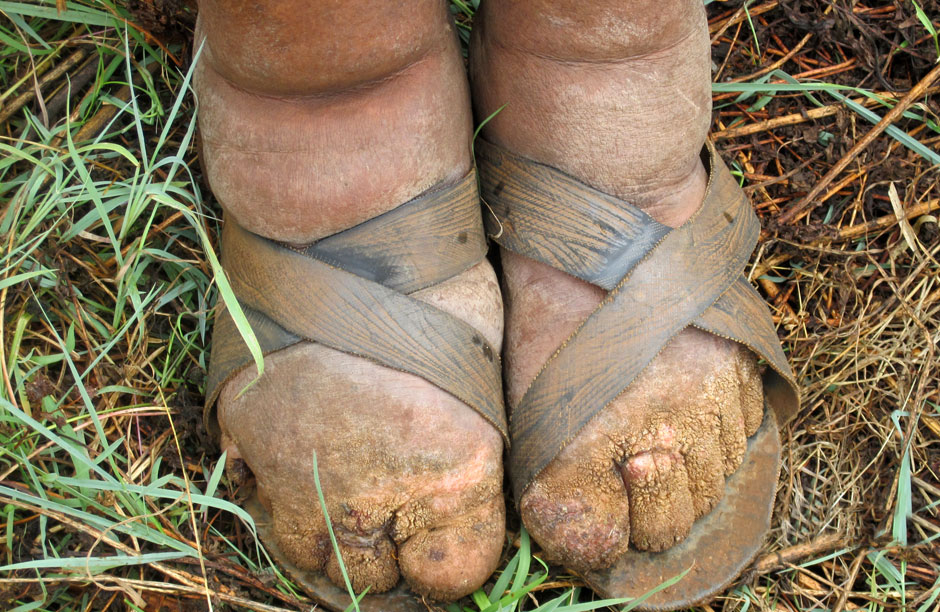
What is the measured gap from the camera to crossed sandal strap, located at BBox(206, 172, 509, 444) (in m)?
1.16

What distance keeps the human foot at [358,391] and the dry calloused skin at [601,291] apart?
111 millimetres

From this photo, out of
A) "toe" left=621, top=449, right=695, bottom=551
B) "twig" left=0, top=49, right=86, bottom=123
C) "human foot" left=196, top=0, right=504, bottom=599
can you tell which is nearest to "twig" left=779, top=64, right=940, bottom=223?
"toe" left=621, top=449, right=695, bottom=551

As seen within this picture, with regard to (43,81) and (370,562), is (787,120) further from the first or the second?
(43,81)

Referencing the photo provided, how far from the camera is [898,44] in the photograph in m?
1.62

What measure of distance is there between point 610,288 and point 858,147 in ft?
2.09

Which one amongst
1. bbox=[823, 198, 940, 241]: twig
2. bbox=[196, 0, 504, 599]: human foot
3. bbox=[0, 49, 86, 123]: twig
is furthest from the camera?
bbox=[823, 198, 940, 241]: twig

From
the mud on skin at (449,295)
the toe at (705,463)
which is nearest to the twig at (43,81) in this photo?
the mud on skin at (449,295)

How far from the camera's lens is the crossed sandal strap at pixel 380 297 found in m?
1.16

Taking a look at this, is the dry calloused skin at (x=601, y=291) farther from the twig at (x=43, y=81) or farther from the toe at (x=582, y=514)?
the twig at (x=43, y=81)

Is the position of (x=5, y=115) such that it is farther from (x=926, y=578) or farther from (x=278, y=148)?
(x=926, y=578)

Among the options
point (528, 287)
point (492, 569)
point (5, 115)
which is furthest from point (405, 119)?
point (5, 115)

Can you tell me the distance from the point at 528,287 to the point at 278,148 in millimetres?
408

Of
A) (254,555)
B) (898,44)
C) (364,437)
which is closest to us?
(364,437)

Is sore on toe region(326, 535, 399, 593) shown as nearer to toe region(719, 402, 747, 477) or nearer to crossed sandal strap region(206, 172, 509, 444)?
crossed sandal strap region(206, 172, 509, 444)
